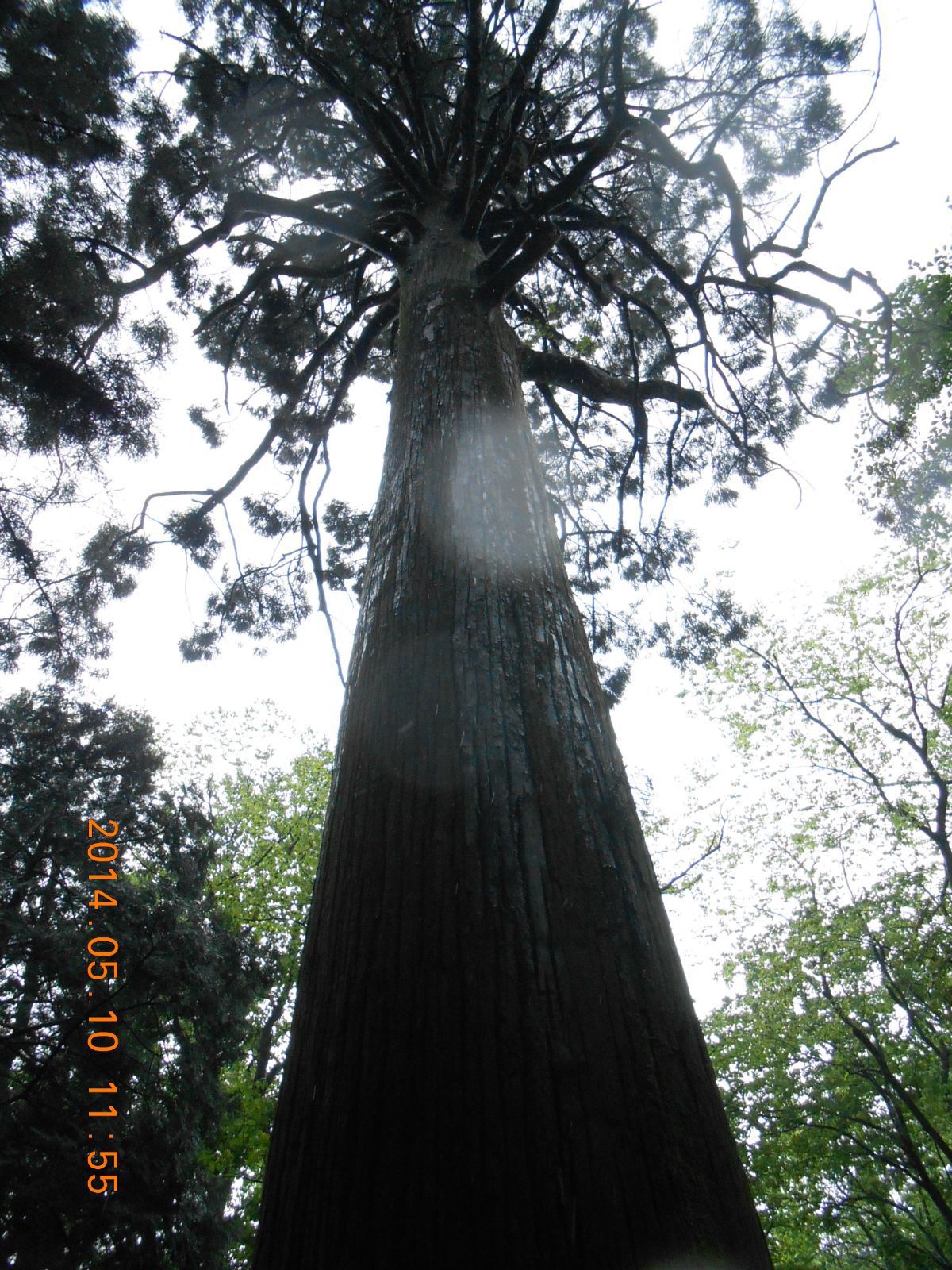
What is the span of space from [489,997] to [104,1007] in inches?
246

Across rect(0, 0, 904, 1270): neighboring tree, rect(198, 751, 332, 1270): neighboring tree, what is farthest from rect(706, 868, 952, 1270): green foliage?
rect(0, 0, 904, 1270): neighboring tree

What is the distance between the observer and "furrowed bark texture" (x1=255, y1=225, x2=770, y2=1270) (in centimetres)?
78

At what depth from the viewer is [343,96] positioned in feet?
11.8

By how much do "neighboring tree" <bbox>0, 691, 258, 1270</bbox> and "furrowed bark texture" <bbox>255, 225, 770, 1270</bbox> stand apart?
5.56m

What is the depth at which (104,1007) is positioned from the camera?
5.58 metres

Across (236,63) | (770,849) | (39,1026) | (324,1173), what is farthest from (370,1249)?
(770,849)

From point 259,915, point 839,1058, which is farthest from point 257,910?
point 839,1058

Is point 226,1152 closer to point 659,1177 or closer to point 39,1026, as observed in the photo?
point 39,1026

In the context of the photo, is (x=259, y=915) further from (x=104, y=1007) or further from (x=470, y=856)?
(x=470, y=856)

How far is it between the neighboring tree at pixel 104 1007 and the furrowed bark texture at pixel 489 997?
5.56 meters

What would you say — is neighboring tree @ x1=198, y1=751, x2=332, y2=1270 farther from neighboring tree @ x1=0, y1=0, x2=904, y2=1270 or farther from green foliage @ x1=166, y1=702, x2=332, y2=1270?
neighboring tree @ x1=0, y1=0, x2=904, y2=1270

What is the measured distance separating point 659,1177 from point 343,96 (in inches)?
185
